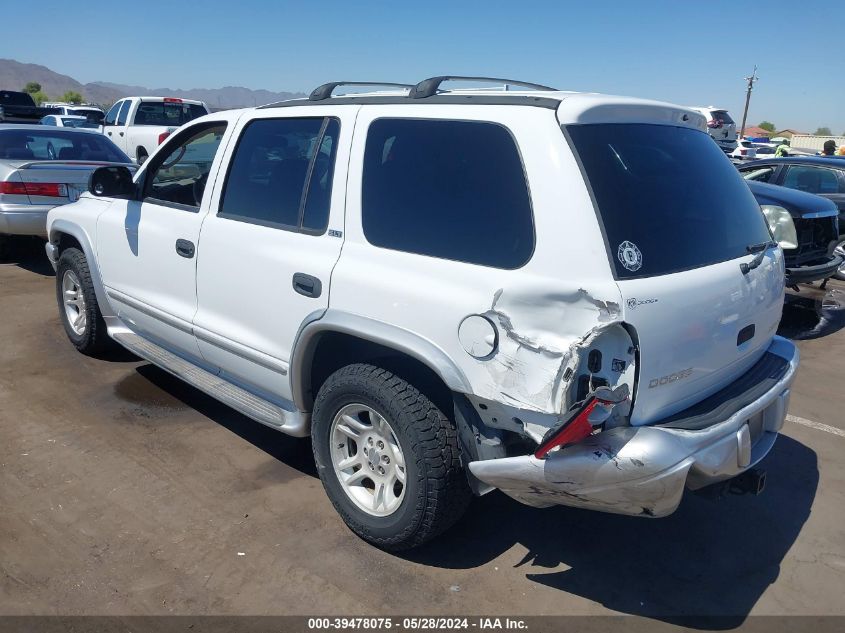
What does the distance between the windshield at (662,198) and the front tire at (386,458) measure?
1.02 metres

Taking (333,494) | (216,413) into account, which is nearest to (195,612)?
(333,494)

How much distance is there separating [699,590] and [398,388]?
1581mm

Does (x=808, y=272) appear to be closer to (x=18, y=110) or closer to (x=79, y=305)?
(x=79, y=305)

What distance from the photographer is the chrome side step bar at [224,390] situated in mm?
3574

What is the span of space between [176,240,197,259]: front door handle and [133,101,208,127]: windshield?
12935 millimetres

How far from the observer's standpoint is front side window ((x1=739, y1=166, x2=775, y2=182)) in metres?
10.0

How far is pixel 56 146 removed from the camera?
8.66m

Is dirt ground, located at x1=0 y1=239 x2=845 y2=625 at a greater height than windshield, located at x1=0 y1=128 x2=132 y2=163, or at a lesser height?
lesser

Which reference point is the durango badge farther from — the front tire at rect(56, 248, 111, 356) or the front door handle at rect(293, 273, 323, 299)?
the front tire at rect(56, 248, 111, 356)

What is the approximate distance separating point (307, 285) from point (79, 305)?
2989 mm

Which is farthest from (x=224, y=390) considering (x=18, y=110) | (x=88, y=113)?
(x=88, y=113)

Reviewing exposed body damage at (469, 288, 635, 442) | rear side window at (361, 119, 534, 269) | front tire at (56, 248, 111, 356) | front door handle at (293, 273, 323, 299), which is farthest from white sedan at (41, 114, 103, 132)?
exposed body damage at (469, 288, 635, 442)

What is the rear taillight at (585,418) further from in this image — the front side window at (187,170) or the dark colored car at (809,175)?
the dark colored car at (809,175)

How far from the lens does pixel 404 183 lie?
311 centimetres
